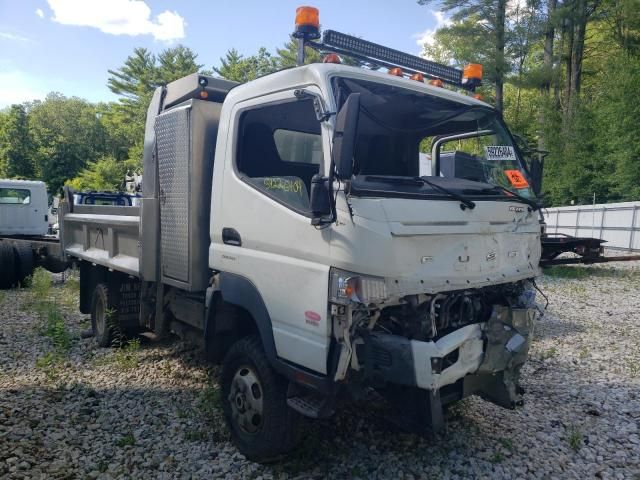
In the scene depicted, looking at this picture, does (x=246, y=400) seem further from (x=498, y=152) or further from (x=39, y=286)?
(x=39, y=286)

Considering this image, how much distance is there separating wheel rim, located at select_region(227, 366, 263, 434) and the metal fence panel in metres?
15.0

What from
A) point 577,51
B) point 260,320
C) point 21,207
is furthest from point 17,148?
point 260,320

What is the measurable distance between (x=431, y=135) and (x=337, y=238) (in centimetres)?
216

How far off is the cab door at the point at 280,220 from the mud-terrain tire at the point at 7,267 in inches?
336

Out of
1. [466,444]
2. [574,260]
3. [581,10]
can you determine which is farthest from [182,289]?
[581,10]

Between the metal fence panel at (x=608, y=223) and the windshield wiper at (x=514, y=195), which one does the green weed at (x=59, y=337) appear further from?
the metal fence panel at (x=608, y=223)

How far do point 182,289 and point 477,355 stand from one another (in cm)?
259

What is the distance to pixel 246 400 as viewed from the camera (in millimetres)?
3604

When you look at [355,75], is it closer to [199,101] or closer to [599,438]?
[199,101]

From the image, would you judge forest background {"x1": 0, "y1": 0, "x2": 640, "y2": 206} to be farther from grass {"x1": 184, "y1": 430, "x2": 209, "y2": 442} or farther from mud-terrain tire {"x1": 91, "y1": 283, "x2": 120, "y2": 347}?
grass {"x1": 184, "y1": 430, "x2": 209, "y2": 442}

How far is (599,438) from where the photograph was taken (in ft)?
13.1

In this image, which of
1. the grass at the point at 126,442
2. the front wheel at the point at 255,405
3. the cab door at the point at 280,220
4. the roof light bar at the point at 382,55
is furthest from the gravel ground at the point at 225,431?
the roof light bar at the point at 382,55

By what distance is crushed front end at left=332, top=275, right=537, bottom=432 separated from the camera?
9.28ft

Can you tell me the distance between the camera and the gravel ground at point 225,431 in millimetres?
3504
